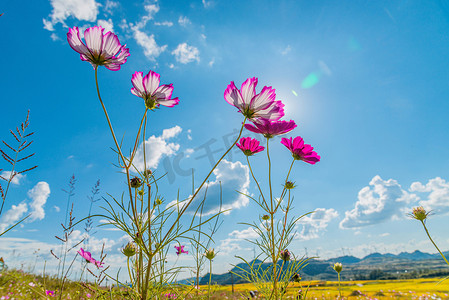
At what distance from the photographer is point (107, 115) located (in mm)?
626

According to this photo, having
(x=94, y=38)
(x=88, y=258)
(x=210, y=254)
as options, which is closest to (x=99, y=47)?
(x=94, y=38)

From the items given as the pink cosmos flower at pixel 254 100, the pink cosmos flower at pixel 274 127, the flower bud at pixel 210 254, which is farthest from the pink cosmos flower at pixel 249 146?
the flower bud at pixel 210 254

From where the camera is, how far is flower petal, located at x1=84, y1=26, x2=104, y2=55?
0.78 m

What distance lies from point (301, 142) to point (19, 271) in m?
7.31

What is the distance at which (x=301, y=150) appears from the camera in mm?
1381

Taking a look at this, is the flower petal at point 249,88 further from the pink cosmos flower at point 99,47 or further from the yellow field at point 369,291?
the yellow field at point 369,291

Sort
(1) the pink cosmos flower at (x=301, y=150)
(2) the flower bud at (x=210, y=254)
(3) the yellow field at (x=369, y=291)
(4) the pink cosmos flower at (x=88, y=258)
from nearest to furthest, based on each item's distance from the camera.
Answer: (1) the pink cosmos flower at (x=301, y=150)
(4) the pink cosmos flower at (x=88, y=258)
(2) the flower bud at (x=210, y=254)
(3) the yellow field at (x=369, y=291)

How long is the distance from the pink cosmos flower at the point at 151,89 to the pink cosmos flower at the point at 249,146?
2.07 ft

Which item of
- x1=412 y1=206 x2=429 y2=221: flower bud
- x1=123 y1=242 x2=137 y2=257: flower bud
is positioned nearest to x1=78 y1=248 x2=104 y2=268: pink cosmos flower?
x1=123 y1=242 x2=137 y2=257: flower bud

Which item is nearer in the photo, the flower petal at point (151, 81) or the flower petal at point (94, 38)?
the flower petal at point (94, 38)

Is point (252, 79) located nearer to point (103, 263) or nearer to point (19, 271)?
point (103, 263)

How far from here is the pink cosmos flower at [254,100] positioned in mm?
958

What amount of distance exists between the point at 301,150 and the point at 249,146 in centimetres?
31

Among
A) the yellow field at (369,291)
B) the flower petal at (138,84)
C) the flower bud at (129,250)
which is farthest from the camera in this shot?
the yellow field at (369,291)
